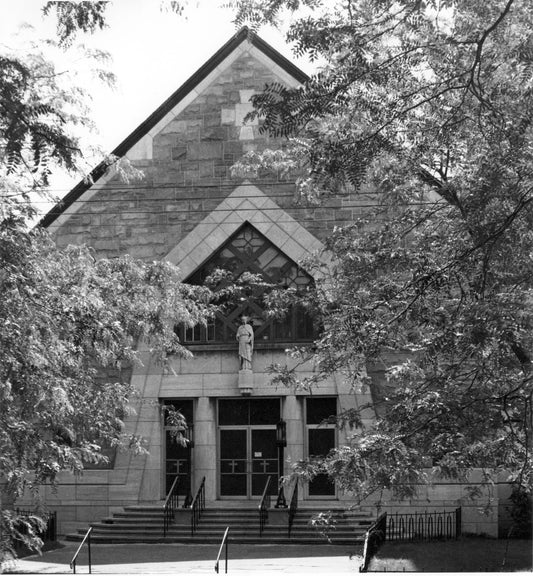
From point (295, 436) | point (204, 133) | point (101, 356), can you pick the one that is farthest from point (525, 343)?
point (204, 133)

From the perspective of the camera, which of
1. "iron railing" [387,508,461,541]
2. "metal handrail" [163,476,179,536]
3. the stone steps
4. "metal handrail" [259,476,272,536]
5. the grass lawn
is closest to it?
the grass lawn

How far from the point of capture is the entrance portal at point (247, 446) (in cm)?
2830

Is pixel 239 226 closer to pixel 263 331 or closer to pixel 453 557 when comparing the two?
pixel 263 331

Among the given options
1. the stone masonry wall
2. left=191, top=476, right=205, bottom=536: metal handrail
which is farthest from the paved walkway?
the stone masonry wall

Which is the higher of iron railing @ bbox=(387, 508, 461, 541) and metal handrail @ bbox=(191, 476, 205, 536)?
metal handrail @ bbox=(191, 476, 205, 536)

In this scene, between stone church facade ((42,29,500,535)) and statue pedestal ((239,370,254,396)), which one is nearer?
stone church facade ((42,29,500,535))

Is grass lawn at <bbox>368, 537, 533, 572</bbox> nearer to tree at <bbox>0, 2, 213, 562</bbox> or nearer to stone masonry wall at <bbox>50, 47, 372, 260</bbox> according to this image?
tree at <bbox>0, 2, 213, 562</bbox>

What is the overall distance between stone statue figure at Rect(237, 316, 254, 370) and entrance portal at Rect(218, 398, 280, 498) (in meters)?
1.19

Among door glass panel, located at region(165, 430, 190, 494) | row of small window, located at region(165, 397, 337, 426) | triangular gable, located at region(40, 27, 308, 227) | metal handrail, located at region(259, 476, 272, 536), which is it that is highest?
triangular gable, located at region(40, 27, 308, 227)

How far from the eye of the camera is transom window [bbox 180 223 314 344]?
28734 millimetres

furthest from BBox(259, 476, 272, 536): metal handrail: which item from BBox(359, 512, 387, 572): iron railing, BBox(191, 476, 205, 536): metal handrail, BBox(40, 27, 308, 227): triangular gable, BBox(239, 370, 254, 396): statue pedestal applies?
BBox(40, 27, 308, 227): triangular gable

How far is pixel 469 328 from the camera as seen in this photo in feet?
39.4

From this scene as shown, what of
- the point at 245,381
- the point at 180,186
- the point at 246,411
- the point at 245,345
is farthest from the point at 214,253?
the point at 246,411

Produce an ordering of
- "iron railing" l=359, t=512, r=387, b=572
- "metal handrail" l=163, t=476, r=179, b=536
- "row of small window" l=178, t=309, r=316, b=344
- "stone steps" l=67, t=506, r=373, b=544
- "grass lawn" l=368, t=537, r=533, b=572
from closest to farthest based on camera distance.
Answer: "iron railing" l=359, t=512, r=387, b=572 → "grass lawn" l=368, t=537, r=533, b=572 → "stone steps" l=67, t=506, r=373, b=544 → "metal handrail" l=163, t=476, r=179, b=536 → "row of small window" l=178, t=309, r=316, b=344
